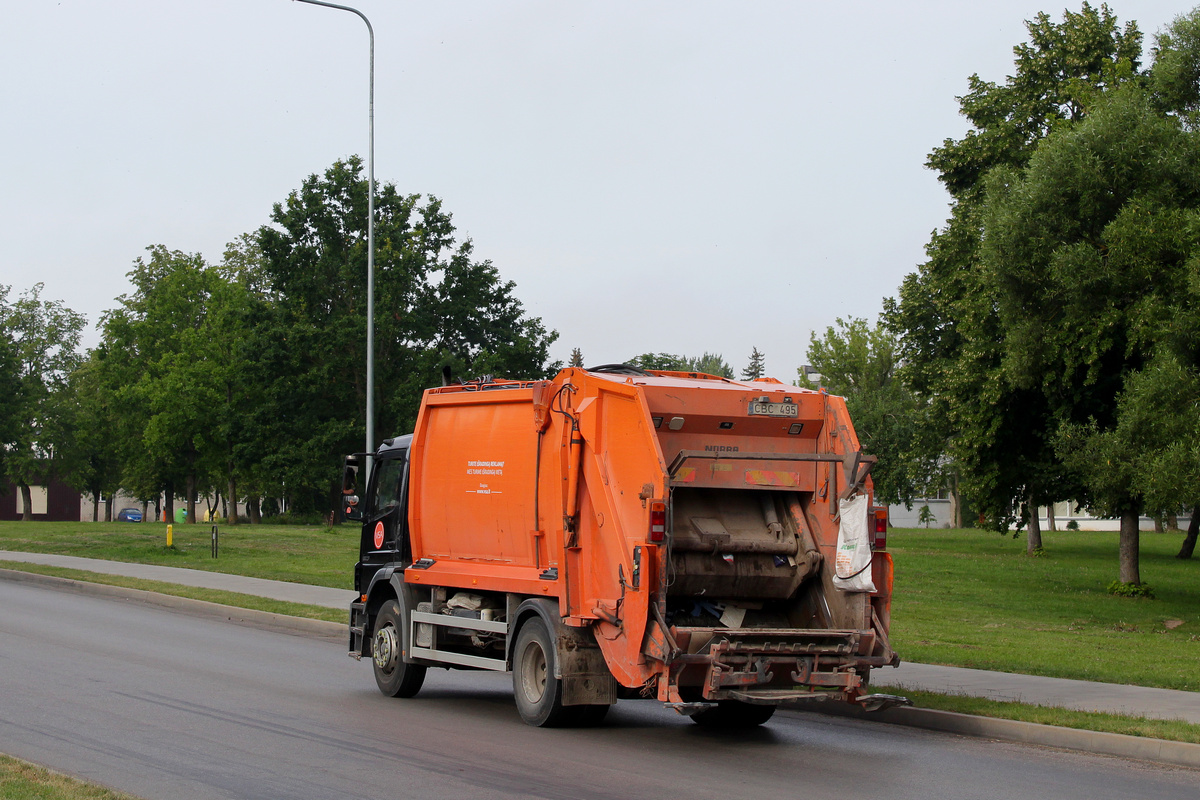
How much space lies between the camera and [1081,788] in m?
8.11

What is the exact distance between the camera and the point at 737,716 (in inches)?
432

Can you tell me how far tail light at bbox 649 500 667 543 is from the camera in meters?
9.04

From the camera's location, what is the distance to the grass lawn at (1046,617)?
14.4 m

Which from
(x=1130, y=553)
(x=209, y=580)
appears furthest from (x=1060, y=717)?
(x=1130, y=553)

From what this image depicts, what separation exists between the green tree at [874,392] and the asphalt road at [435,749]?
166 ft

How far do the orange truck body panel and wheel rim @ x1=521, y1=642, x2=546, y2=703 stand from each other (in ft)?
1.83

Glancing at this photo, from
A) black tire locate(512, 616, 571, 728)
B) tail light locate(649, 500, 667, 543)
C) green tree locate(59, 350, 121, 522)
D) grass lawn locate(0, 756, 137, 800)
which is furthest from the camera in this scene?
green tree locate(59, 350, 121, 522)

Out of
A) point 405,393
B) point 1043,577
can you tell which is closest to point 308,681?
point 1043,577

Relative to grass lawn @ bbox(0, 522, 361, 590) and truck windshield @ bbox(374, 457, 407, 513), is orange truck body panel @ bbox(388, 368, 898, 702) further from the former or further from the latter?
grass lawn @ bbox(0, 522, 361, 590)

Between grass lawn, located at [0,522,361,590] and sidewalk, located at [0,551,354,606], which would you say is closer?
sidewalk, located at [0,551,354,606]

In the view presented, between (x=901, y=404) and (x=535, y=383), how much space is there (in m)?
60.4

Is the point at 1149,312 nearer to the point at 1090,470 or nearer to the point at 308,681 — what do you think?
the point at 1090,470

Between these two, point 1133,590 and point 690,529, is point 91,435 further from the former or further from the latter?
point 690,529

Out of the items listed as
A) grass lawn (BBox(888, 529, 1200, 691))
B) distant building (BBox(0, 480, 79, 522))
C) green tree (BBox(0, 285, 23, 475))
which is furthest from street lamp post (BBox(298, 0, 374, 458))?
distant building (BBox(0, 480, 79, 522))
